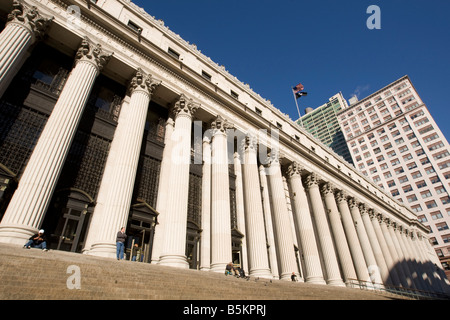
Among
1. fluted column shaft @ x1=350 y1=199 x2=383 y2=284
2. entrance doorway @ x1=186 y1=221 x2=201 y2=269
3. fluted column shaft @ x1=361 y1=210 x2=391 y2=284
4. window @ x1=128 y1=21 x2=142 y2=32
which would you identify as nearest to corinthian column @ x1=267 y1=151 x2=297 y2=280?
entrance doorway @ x1=186 y1=221 x2=201 y2=269

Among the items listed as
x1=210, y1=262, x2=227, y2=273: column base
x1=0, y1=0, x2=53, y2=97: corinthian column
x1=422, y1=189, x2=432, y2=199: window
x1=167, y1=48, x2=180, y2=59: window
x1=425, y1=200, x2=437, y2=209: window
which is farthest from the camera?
x1=422, y1=189, x2=432, y2=199: window

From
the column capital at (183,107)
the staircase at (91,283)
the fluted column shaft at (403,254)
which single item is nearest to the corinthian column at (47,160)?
the staircase at (91,283)

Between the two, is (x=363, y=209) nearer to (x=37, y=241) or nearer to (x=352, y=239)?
(x=352, y=239)

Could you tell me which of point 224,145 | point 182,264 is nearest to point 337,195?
point 224,145

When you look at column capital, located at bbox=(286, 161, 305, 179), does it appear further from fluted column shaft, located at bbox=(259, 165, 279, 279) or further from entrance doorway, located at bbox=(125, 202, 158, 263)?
entrance doorway, located at bbox=(125, 202, 158, 263)

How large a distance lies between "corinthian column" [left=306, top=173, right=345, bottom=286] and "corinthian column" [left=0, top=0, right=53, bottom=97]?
90.7ft

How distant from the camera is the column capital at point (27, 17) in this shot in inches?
511

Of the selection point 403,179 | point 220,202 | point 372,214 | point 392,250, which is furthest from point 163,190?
point 403,179

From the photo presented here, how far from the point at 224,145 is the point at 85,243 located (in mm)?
11873

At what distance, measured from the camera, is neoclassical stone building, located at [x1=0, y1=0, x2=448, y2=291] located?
39.5 feet

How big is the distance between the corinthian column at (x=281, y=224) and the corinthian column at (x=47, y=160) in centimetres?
1724

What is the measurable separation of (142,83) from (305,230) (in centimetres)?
1960

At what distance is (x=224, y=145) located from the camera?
20203mm
